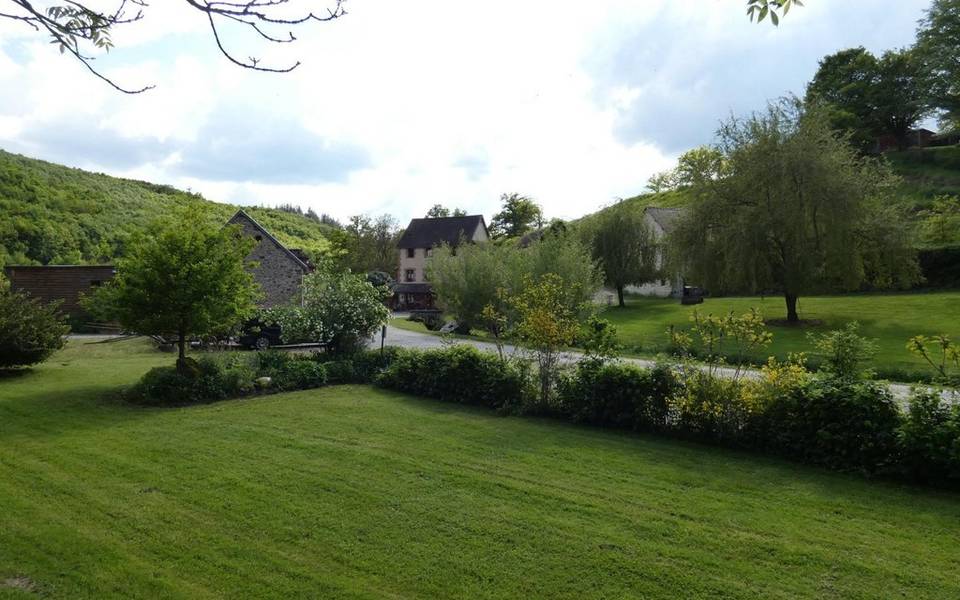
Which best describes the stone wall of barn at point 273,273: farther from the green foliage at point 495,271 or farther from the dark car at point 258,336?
the dark car at point 258,336

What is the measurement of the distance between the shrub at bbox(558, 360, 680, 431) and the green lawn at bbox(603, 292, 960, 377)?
6.87 meters

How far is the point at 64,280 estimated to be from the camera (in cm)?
3200

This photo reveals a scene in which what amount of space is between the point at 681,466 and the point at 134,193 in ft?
261

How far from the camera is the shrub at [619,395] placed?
374 inches

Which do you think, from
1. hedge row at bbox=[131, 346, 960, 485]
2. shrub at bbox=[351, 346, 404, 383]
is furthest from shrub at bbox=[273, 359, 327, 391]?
shrub at bbox=[351, 346, 404, 383]

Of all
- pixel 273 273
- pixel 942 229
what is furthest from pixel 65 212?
pixel 942 229

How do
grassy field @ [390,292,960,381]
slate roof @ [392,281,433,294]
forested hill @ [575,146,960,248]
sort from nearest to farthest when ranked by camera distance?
grassy field @ [390,292,960,381] < forested hill @ [575,146,960,248] < slate roof @ [392,281,433,294]

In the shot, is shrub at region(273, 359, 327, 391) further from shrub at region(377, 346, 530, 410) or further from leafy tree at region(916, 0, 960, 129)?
leafy tree at region(916, 0, 960, 129)

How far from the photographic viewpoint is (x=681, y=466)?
773 centimetres

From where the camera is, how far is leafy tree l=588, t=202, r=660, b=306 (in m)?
38.1

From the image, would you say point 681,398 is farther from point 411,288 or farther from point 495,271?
point 411,288

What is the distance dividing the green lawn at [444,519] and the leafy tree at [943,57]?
5959 centimetres

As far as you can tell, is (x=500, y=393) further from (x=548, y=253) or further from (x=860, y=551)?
(x=548, y=253)

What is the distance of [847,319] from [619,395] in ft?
67.8
